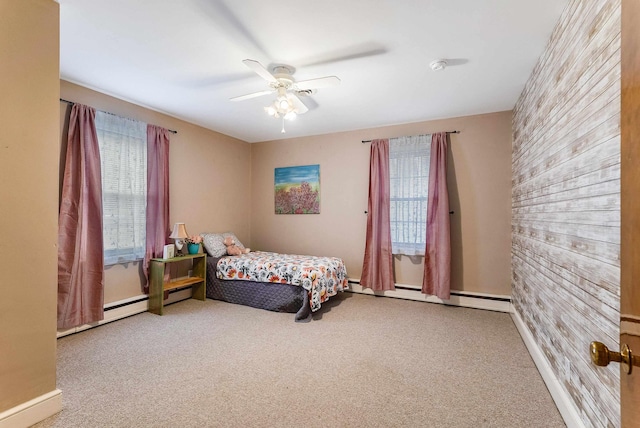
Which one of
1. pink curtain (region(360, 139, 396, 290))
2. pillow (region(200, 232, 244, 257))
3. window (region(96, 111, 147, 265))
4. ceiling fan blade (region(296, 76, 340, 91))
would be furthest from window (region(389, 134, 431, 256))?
window (region(96, 111, 147, 265))

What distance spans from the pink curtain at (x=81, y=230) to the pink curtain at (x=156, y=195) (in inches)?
21.7

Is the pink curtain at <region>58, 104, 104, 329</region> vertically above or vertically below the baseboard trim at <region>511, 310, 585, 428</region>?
above

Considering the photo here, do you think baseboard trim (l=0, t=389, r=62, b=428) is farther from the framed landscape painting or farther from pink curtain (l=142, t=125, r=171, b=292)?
the framed landscape painting

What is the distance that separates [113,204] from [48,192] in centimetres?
160

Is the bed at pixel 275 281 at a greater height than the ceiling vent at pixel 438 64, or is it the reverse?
the ceiling vent at pixel 438 64

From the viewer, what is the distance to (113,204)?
3.15 metres

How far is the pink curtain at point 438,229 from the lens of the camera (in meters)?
3.68

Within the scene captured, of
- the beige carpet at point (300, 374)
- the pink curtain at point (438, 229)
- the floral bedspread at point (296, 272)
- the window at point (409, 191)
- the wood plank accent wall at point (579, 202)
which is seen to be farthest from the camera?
the window at point (409, 191)

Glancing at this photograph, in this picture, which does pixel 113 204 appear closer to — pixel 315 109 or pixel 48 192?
pixel 48 192

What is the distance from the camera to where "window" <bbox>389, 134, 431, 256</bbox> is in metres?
3.92

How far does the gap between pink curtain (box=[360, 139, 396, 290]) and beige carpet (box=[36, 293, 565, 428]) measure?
2.79ft

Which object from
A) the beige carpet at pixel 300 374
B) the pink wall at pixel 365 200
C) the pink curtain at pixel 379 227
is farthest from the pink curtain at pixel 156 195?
the pink curtain at pixel 379 227

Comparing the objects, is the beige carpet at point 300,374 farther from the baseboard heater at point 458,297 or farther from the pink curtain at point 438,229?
the pink curtain at point 438,229

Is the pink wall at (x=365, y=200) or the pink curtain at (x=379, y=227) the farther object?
the pink curtain at (x=379, y=227)
